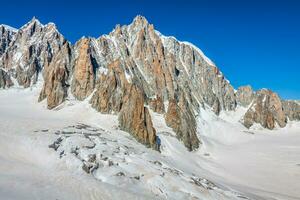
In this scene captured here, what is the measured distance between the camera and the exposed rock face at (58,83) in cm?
15288

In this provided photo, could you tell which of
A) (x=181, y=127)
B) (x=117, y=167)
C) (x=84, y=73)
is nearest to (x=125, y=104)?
(x=181, y=127)

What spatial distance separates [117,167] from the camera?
68.6 m

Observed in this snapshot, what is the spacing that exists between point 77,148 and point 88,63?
102927mm

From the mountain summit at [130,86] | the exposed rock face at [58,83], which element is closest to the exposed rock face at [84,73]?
the mountain summit at [130,86]

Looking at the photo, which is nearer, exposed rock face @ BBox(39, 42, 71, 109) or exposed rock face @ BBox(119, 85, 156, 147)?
exposed rock face @ BBox(119, 85, 156, 147)

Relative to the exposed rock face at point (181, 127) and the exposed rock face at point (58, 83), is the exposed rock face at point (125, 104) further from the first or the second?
the exposed rock face at point (58, 83)

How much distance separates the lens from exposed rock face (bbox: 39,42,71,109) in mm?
152875

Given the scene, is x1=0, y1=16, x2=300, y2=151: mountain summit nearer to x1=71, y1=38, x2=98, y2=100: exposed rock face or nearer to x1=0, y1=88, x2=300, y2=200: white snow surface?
x1=71, y1=38, x2=98, y2=100: exposed rock face

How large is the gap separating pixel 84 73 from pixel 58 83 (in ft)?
37.8

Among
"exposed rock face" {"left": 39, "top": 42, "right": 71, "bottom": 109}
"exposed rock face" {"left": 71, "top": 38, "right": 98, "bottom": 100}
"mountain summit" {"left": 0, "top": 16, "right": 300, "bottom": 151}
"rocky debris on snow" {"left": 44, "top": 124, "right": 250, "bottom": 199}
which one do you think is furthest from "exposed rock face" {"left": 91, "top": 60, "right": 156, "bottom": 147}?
"rocky debris on snow" {"left": 44, "top": 124, "right": 250, "bottom": 199}

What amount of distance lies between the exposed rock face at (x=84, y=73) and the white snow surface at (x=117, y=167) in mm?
23437

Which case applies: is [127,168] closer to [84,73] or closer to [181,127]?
[181,127]

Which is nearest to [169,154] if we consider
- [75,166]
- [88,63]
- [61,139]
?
[61,139]

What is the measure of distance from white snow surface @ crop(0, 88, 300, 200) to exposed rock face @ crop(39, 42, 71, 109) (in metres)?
17.9
